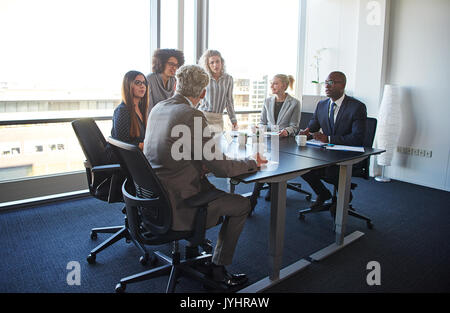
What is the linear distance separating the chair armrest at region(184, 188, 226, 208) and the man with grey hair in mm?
35

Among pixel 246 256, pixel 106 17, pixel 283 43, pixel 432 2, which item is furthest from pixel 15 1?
pixel 432 2

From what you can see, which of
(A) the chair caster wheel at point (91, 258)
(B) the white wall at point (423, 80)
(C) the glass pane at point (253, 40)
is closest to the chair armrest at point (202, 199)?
(A) the chair caster wheel at point (91, 258)

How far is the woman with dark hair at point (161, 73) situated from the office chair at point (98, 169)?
114cm

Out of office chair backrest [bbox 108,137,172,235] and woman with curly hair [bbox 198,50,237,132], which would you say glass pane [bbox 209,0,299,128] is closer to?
woman with curly hair [bbox 198,50,237,132]

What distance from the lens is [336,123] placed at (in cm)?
350

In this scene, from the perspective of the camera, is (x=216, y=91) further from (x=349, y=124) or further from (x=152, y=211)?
(x=152, y=211)

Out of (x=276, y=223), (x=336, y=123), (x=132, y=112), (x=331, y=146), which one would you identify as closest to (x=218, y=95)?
(x=336, y=123)

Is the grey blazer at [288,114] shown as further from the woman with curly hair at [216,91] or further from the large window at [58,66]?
the large window at [58,66]

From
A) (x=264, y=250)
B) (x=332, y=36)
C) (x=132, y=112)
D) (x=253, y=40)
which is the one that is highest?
(x=332, y=36)

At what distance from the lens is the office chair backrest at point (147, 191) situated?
72.1 inches

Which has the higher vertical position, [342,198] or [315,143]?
[315,143]

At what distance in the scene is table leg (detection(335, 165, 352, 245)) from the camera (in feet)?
9.30

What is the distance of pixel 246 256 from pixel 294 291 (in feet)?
1.79

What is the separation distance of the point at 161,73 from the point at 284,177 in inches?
85.0
